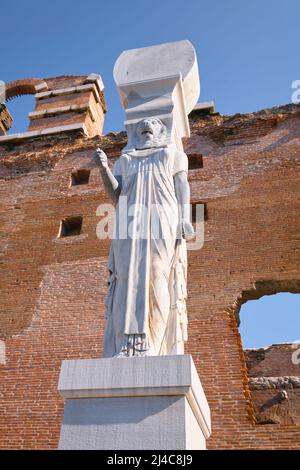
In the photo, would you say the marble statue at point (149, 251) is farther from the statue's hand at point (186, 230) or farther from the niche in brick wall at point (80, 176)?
the niche in brick wall at point (80, 176)

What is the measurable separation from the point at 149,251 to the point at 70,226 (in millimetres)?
7821

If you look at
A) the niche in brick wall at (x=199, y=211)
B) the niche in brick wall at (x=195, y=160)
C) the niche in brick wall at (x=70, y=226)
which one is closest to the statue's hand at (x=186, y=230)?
the niche in brick wall at (x=199, y=211)

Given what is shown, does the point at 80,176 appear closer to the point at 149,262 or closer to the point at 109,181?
the point at 109,181

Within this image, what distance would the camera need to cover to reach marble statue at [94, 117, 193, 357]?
2590mm

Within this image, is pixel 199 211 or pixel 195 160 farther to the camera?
pixel 195 160

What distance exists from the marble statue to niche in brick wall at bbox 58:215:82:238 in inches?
275

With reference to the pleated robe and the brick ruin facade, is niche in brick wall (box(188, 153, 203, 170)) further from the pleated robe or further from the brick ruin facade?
the pleated robe

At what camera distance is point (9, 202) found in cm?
1106

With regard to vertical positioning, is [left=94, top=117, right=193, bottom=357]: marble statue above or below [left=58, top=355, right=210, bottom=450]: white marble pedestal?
above

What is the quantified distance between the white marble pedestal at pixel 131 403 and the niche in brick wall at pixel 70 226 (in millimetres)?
8021

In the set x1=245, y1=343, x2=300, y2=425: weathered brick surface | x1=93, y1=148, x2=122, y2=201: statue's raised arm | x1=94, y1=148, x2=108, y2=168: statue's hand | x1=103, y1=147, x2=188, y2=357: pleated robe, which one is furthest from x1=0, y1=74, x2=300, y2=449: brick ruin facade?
x1=94, y1=148, x2=108, y2=168: statue's hand

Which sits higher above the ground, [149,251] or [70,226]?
[70,226]

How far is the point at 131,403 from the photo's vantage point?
2.19m

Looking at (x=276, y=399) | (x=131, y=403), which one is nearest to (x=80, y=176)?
(x=276, y=399)
